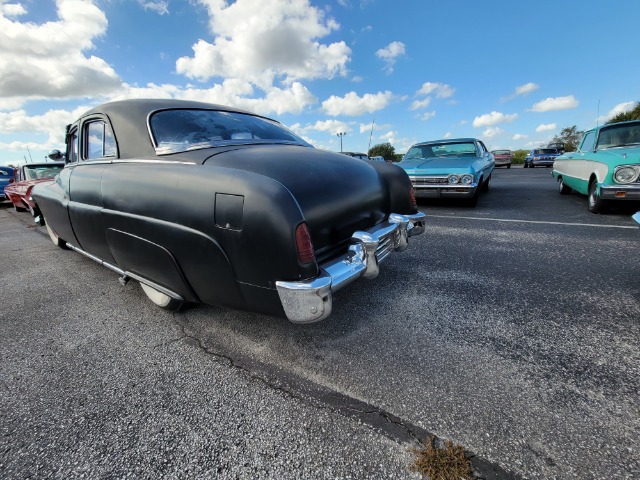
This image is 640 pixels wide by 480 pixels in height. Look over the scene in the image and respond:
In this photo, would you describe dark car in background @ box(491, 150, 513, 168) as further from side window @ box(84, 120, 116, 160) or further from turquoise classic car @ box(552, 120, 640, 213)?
side window @ box(84, 120, 116, 160)

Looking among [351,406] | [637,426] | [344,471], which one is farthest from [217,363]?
[637,426]

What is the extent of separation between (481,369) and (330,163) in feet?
5.42

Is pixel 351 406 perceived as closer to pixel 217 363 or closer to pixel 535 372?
pixel 217 363

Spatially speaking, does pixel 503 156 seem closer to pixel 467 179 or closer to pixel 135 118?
pixel 467 179

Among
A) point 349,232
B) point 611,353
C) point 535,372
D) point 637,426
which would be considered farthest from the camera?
point 349,232

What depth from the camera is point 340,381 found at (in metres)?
1.81

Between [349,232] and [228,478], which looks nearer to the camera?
[228,478]

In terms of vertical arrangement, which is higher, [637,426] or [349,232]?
[349,232]

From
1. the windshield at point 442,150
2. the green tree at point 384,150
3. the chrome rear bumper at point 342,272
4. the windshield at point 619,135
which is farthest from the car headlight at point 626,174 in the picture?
the green tree at point 384,150

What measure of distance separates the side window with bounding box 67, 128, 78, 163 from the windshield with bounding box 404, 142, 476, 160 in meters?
6.78

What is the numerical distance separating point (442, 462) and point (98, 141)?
3.72 meters

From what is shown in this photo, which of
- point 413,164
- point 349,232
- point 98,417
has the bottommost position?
point 98,417

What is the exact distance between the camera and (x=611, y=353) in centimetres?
193

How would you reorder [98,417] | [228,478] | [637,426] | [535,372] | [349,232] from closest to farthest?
[228,478]
[637,426]
[98,417]
[535,372]
[349,232]
